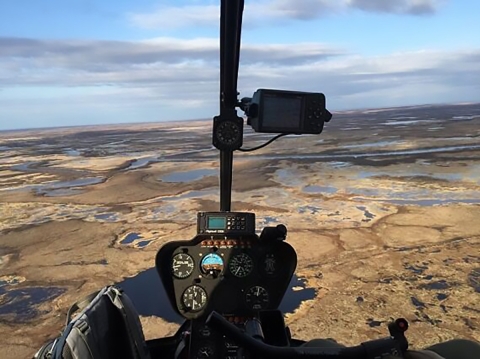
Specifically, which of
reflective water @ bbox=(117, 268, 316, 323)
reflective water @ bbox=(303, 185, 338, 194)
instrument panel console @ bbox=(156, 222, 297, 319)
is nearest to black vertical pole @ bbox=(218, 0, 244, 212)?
instrument panel console @ bbox=(156, 222, 297, 319)

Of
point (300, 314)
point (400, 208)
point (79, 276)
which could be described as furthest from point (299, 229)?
point (79, 276)

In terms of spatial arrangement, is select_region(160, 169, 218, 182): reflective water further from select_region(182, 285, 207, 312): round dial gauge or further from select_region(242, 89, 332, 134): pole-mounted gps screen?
select_region(242, 89, 332, 134): pole-mounted gps screen

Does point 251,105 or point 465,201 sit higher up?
point 251,105

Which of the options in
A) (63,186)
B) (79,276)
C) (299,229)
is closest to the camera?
(79,276)

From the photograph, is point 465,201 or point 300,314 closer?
point 300,314

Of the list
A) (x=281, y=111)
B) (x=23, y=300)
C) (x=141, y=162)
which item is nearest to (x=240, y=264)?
(x=281, y=111)

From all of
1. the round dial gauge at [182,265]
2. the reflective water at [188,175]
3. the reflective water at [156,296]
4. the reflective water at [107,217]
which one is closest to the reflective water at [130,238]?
the reflective water at [107,217]

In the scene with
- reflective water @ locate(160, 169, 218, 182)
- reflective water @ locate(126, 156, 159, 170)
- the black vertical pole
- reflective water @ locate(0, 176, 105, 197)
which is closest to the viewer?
the black vertical pole

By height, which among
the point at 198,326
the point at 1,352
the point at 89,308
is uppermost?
the point at 89,308

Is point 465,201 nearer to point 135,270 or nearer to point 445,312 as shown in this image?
point 445,312
